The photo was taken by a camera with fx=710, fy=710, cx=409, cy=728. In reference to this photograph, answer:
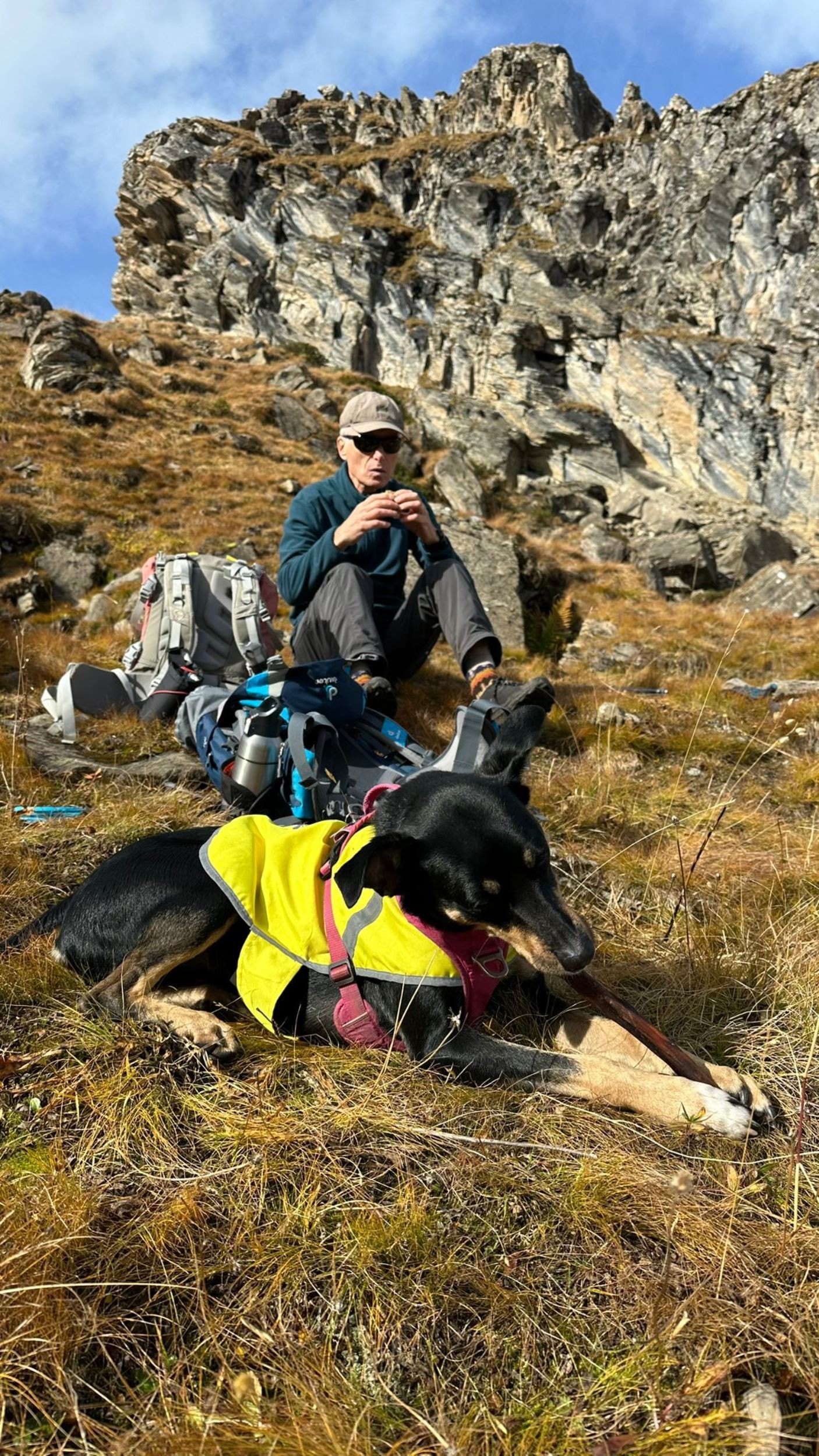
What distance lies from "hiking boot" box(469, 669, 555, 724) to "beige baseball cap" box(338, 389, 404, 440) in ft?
5.96

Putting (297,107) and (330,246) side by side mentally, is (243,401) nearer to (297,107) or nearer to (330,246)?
(330,246)

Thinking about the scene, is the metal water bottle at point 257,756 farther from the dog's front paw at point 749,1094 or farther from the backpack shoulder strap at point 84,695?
the dog's front paw at point 749,1094

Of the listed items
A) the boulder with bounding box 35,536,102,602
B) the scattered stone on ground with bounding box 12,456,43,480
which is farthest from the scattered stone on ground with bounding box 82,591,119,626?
the scattered stone on ground with bounding box 12,456,43,480

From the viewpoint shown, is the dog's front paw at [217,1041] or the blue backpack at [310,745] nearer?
the dog's front paw at [217,1041]

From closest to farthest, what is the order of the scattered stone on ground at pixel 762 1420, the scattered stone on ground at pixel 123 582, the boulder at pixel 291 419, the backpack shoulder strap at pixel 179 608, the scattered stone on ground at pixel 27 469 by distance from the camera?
the scattered stone on ground at pixel 762 1420
the backpack shoulder strap at pixel 179 608
the scattered stone on ground at pixel 123 582
the scattered stone on ground at pixel 27 469
the boulder at pixel 291 419

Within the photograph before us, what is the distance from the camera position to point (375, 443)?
474cm

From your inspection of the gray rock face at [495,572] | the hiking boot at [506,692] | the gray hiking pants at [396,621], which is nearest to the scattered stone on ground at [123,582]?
the gray rock face at [495,572]

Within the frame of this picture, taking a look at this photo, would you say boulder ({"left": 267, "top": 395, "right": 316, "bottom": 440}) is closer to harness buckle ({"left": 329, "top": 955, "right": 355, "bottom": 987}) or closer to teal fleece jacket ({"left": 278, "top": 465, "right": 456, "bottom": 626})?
teal fleece jacket ({"left": 278, "top": 465, "right": 456, "bottom": 626})

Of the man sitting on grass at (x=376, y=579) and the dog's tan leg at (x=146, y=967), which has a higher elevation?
the man sitting on grass at (x=376, y=579)

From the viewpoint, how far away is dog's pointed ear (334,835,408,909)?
75.7 inches

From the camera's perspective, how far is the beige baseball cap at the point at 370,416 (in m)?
4.68

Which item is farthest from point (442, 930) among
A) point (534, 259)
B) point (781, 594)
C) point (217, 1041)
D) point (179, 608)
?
point (534, 259)

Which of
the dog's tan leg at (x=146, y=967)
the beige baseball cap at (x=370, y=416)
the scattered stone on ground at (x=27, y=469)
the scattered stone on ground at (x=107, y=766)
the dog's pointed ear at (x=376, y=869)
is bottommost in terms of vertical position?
the dog's tan leg at (x=146, y=967)

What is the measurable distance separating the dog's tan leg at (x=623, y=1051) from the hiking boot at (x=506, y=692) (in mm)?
1266
